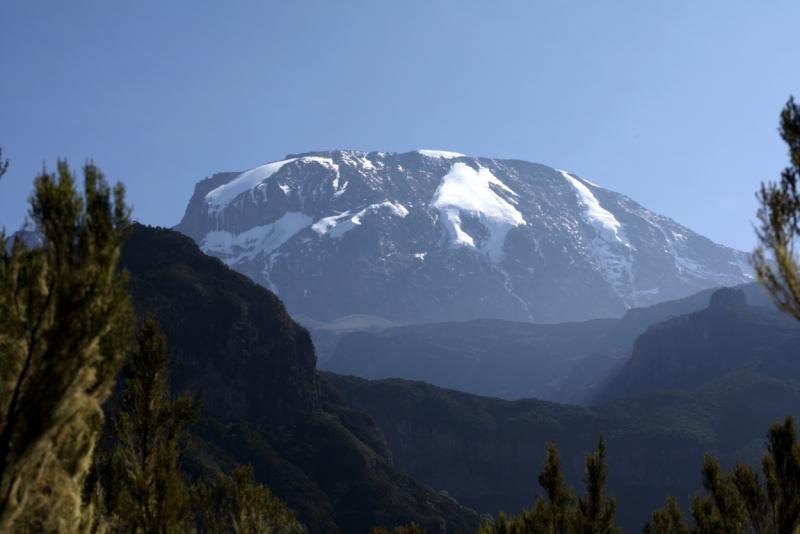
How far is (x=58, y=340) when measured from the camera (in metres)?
10.4

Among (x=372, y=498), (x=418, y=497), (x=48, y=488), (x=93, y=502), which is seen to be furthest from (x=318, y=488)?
(x=48, y=488)

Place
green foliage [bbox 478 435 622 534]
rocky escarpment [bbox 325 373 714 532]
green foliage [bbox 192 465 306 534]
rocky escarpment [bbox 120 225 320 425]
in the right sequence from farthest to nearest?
rocky escarpment [bbox 325 373 714 532] → rocky escarpment [bbox 120 225 320 425] → green foliage [bbox 478 435 622 534] → green foliage [bbox 192 465 306 534]

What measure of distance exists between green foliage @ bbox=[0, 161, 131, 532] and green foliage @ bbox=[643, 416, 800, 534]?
23.4 m

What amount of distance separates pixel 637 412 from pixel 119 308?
548ft

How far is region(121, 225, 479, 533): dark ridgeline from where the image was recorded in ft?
324

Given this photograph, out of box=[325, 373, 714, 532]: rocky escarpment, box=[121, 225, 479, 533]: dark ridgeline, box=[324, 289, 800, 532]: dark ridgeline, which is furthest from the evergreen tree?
box=[325, 373, 714, 532]: rocky escarpment

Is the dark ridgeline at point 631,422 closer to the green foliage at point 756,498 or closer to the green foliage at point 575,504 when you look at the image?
the green foliage at point 756,498

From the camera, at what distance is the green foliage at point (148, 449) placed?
719 inches

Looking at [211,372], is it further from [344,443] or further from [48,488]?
[48,488]

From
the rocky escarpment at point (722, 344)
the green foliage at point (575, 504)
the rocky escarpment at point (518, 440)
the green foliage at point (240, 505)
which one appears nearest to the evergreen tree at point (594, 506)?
the green foliage at point (575, 504)

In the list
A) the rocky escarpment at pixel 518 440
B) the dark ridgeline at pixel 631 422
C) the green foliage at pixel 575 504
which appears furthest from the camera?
the rocky escarpment at pixel 518 440

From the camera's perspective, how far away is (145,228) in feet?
412

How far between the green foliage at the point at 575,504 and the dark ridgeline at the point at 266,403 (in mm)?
66466

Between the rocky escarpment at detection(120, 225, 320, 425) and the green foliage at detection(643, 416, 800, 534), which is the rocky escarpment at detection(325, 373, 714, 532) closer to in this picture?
the rocky escarpment at detection(120, 225, 320, 425)
